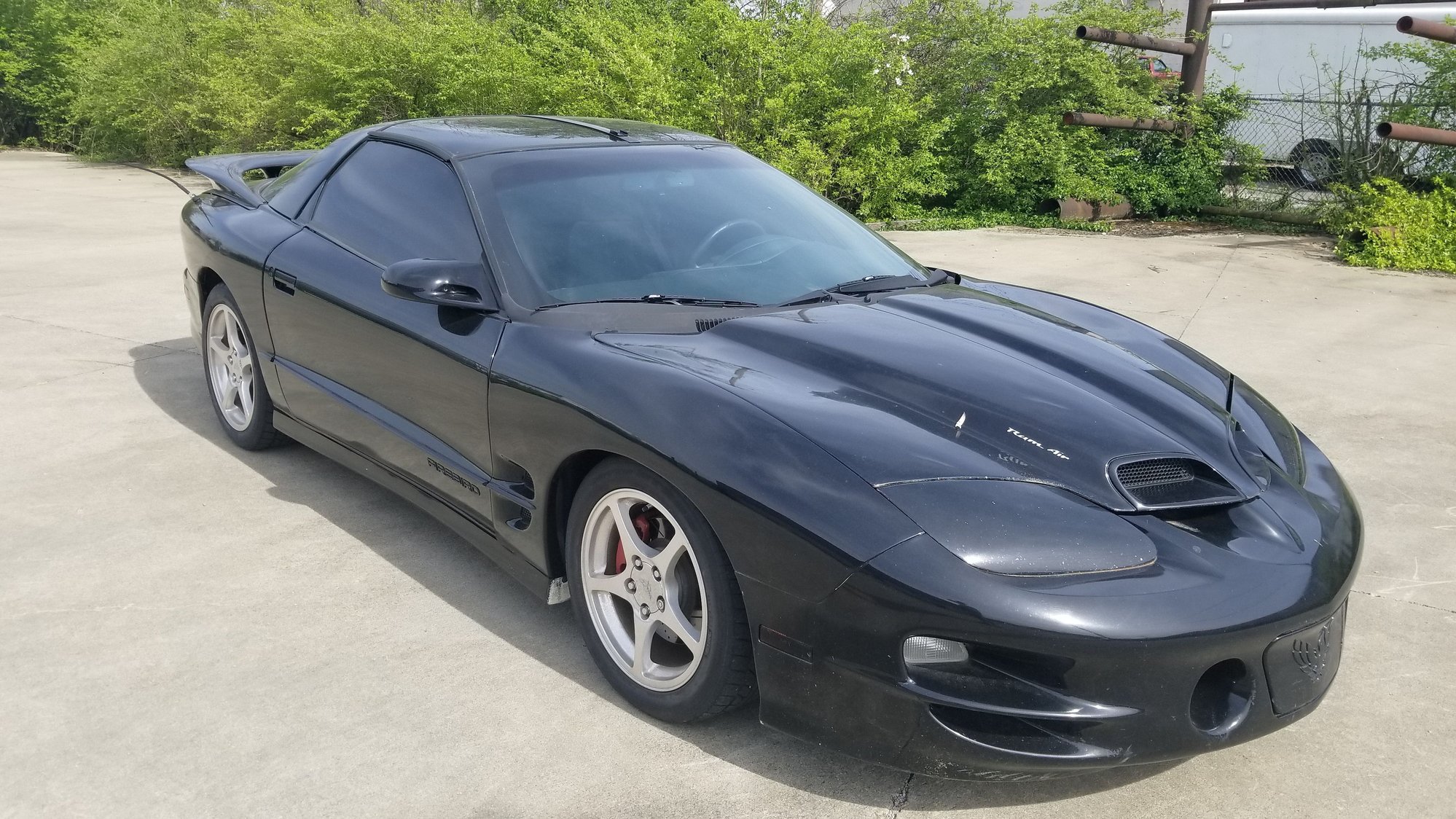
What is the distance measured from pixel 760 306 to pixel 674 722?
1193mm

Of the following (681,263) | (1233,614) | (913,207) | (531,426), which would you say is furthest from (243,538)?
(913,207)

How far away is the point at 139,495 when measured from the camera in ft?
14.5

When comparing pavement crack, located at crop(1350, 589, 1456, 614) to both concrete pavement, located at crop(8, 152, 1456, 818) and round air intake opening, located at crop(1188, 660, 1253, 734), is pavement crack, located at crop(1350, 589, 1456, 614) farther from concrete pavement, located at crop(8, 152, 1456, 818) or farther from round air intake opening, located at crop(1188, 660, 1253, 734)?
round air intake opening, located at crop(1188, 660, 1253, 734)

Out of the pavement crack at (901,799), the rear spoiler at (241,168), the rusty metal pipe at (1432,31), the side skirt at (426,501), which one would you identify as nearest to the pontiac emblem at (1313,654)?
the pavement crack at (901,799)

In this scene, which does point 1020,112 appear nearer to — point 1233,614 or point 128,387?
point 128,387

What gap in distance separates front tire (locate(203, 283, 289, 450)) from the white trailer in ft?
31.9

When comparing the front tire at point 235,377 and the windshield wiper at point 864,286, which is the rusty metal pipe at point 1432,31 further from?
the front tire at point 235,377

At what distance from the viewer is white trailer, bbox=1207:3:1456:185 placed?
10953 millimetres

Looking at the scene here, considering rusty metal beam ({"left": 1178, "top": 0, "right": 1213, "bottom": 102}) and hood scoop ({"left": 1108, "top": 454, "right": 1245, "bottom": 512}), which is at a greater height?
rusty metal beam ({"left": 1178, "top": 0, "right": 1213, "bottom": 102})

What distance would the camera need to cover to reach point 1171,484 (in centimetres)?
272

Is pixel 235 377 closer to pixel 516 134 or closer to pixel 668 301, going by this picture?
pixel 516 134

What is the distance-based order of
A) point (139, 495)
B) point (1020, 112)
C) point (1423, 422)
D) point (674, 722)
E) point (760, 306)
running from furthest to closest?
1. point (1020, 112)
2. point (1423, 422)
3. point (139, 495)
4. point (760, 306)
5. point (674, 722)

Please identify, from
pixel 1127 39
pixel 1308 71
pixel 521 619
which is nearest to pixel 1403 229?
pixel 1127 39

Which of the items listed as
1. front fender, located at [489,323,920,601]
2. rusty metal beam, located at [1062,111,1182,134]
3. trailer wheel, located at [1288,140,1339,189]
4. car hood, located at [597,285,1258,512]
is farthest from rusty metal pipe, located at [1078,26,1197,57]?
front fender, located at [489,323,920,601]
